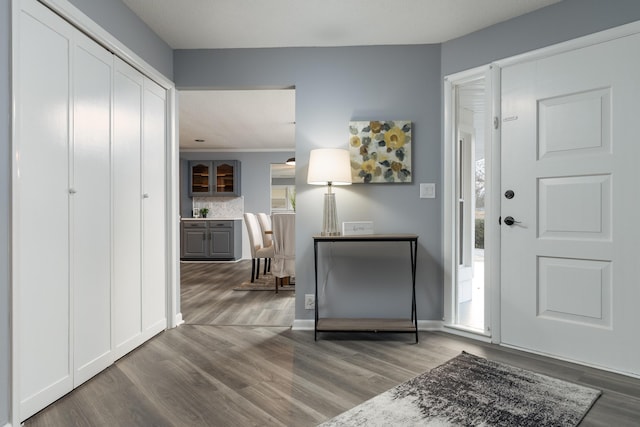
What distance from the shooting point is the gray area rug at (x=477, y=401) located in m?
1.76

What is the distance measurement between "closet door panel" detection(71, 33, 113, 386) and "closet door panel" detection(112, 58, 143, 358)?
86 mm

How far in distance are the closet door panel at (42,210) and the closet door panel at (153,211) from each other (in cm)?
85

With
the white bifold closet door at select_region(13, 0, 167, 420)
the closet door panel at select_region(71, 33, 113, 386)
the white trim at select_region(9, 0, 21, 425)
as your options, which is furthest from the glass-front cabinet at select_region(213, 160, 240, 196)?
the white trim at select_region(9, 0, 21, 425)

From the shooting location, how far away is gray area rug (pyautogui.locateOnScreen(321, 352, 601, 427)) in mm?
1757

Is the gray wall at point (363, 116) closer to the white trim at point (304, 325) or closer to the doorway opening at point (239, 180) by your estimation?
the white trim at point (304, 325)

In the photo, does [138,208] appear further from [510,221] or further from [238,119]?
[238,119]

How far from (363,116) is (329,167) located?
0.61 metres

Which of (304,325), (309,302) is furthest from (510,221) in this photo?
(304,325)

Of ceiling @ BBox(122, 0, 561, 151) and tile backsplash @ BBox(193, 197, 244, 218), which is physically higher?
ceiling @ BBox(122, 0, 561, 151)

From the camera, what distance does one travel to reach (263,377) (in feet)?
7.49

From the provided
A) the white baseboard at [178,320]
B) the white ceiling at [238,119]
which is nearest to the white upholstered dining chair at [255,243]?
the white ceiling at [238,119]

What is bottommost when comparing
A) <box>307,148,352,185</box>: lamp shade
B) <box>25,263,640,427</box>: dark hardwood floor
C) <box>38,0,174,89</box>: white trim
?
<box>25,263,640,427</box>: dark hardwood floor

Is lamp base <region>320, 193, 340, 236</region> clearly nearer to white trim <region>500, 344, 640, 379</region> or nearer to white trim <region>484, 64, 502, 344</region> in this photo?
white trim <region>484, 64, 502, 344</region>

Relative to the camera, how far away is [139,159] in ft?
9.31
